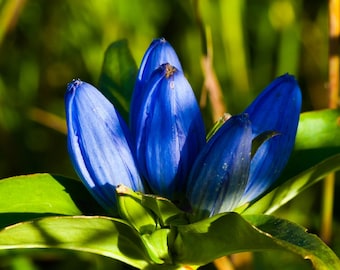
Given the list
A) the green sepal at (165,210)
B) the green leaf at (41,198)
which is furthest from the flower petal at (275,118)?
the green leaf at (41,198)

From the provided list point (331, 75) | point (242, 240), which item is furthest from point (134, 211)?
point (331, 75)

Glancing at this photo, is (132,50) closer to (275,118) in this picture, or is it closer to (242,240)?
(275,118)

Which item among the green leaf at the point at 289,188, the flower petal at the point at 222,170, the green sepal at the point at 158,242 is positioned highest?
the flower petal at the point at 222,170

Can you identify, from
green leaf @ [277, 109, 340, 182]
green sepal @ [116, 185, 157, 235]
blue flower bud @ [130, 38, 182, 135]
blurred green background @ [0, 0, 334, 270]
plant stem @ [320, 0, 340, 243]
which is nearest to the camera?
green sepal @ [116, 185, 157, 235]

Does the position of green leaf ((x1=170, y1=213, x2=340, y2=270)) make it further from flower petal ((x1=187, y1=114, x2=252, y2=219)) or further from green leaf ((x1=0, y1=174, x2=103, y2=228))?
green leaf ((x1=0, y1=174, x2=103, y2=228))

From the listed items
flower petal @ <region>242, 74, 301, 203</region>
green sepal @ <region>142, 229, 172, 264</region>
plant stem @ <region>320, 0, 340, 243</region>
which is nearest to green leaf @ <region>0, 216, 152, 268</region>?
green sepal @ <region>142, 229, 172, 264</region>

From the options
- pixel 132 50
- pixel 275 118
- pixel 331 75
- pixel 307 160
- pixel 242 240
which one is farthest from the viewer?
pixel 132 50

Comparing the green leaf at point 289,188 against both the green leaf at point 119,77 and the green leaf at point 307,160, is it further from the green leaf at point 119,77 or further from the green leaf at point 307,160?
the green leaf at point 119,77
